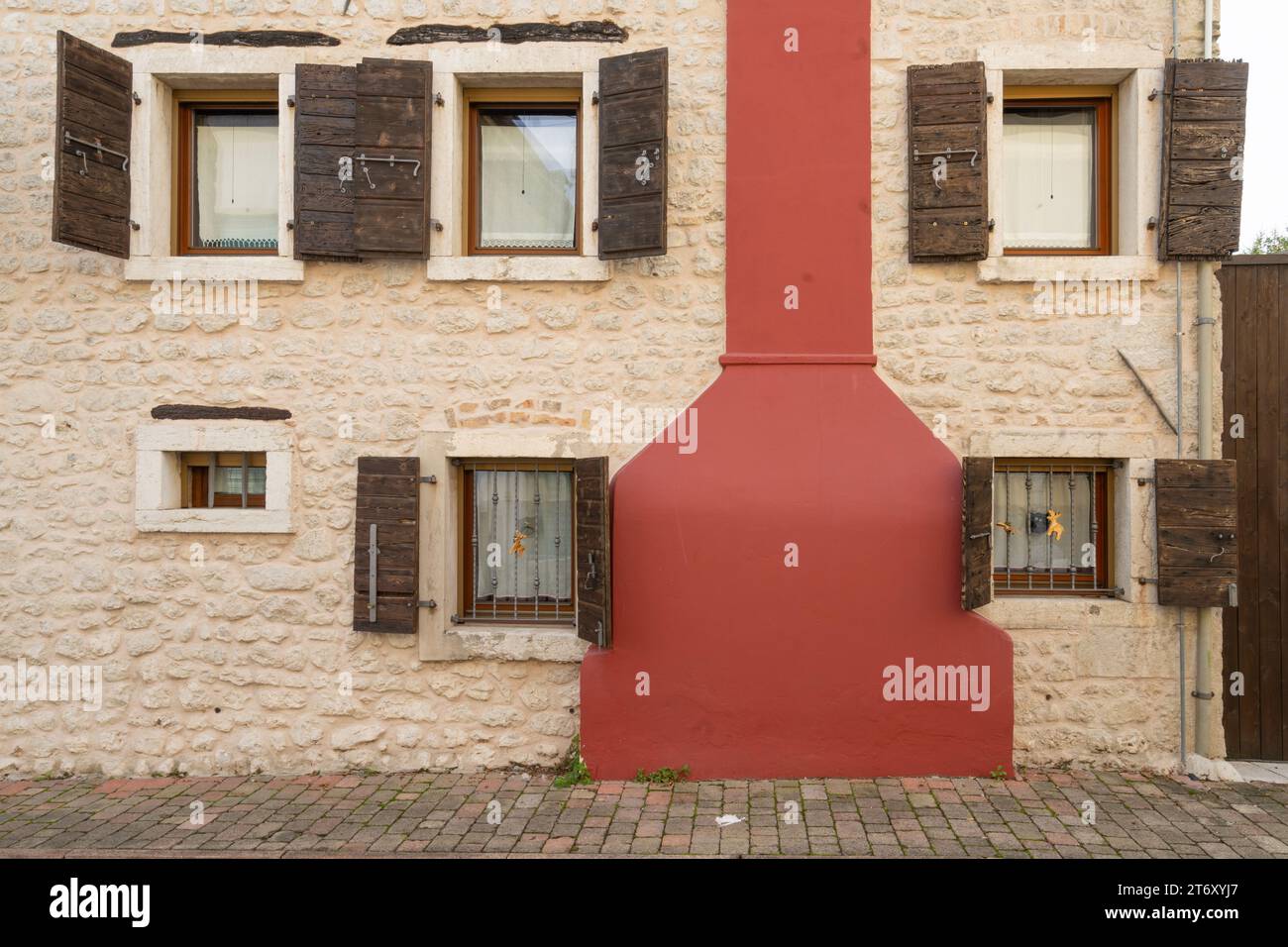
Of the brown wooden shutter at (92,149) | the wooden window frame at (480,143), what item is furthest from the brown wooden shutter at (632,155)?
the brown wooden shutter at (92,149)

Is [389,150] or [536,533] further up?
[389,150]

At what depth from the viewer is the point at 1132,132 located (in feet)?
16.8

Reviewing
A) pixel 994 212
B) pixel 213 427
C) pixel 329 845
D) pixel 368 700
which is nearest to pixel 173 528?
pixel 213 427

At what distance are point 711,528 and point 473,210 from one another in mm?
2716

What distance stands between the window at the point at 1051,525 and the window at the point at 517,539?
2.89 m

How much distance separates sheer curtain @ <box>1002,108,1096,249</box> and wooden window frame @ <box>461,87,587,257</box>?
2.91m

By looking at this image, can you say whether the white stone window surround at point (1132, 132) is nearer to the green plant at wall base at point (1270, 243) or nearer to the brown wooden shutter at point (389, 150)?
the brown wooden shutter at point (389, 150)

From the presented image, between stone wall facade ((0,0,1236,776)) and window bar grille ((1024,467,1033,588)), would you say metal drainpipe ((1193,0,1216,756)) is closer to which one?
stone wall facade ((0,0,1236,776))

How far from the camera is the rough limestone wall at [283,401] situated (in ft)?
16.9

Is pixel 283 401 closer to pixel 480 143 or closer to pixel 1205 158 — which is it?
pixel 480 143

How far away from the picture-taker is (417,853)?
13.4ft

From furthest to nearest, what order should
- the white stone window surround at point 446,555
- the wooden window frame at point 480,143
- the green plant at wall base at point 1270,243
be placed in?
the green plant at wall base at point 1270,243, the wooden window frame at point 480,143, the white stone window surround at point 446,555

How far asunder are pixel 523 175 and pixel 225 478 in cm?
290

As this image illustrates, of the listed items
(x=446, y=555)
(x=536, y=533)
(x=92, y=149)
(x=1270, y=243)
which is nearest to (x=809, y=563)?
(x=536, y=533)
